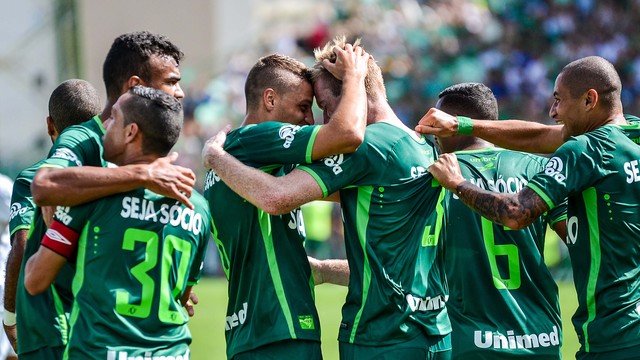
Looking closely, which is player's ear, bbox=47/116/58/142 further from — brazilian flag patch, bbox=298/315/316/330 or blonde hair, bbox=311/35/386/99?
brazilian flag patch, bbox=298/315/316/330

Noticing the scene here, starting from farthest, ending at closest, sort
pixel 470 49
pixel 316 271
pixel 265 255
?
pixel 470 49, pixel 316 271, pixel 265 255

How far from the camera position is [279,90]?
20.5ft

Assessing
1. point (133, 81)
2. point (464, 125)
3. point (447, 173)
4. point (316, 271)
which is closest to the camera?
point (447, 173)

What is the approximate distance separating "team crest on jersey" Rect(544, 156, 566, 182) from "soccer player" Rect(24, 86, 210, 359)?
2.18 metres

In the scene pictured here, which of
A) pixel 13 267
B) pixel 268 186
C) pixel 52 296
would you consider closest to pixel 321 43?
pixel 13 267

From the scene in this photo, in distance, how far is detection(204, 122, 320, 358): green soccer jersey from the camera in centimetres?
581

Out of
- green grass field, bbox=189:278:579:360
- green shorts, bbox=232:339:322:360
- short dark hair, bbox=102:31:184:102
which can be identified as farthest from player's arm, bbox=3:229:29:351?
green grass field, bbox=189:278:579:360

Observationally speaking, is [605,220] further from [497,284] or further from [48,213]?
[48,213]

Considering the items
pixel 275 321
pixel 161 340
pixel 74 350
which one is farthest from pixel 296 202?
pixel 74 350

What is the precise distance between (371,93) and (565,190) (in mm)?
1317

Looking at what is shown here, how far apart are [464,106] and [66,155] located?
9.28 feet

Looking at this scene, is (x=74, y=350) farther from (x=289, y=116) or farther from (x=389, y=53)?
(x=389, y=53)

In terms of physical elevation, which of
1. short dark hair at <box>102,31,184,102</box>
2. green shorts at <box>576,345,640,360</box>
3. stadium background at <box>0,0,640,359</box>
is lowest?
green shorts at <box>576,345,640,360</box>

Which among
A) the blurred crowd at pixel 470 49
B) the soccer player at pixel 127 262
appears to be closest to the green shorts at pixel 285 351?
the soccer player at pixel 127 262
